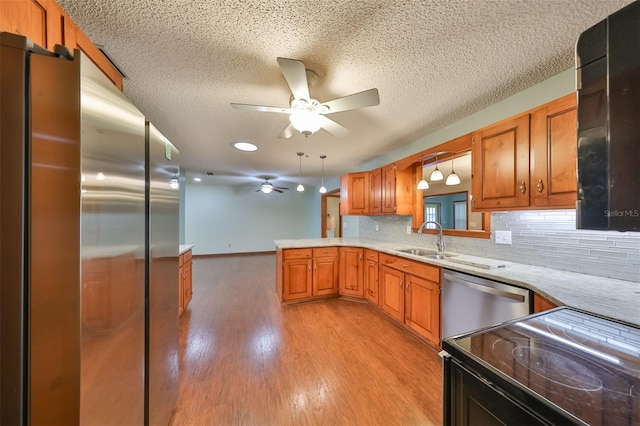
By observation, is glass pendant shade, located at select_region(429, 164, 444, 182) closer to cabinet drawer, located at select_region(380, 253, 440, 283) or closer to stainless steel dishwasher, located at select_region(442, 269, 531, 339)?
cabinet drawer, located at select_region(380, 253, 440, 283)

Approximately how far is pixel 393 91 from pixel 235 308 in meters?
3.28

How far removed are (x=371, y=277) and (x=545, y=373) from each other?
105 inches

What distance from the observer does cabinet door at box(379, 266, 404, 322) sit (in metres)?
2.60

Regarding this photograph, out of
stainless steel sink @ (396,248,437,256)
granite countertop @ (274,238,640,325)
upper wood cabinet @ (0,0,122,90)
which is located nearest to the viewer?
upper wood cabinet @ (0,0,122,90)

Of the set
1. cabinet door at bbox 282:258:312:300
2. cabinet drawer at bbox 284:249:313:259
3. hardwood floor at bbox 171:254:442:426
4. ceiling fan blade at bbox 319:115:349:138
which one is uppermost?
ceiling fan blade at bbox 319:115:349:138

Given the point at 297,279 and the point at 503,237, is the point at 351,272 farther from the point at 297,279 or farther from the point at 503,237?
the point at 503,237

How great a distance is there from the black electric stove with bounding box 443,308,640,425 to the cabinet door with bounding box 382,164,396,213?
243 centimetres

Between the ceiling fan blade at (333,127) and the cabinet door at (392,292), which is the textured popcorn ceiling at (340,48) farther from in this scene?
the cabinet door at (392,292)

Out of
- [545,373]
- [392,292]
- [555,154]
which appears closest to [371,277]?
[392,292]

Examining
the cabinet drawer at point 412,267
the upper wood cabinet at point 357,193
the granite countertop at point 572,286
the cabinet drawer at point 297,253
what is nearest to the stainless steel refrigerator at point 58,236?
the granite countertop at point 572,286

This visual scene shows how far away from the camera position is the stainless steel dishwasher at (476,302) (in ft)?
4.94

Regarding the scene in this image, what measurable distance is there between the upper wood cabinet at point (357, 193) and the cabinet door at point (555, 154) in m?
2.23

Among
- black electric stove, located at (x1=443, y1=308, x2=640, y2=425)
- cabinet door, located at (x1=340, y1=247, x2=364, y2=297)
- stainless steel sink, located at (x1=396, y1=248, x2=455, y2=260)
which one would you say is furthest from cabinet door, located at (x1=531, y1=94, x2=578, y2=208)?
cabinet door, located at (x1=340, y1=247, x2=364, y2=297)

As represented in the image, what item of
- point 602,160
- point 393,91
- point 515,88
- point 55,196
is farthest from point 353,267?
point 55,196
